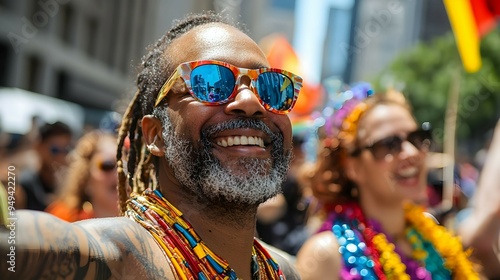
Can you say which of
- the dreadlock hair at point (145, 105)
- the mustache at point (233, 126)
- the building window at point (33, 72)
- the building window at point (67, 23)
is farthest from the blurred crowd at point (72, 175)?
the building window at point (67, 23)

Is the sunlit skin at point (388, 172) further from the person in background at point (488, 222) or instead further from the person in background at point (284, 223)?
the person in background at point (284, 223)

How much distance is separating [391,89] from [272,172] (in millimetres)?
2176

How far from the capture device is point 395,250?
11.7 feet

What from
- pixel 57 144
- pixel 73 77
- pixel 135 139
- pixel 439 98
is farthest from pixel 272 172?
pixel 439 98

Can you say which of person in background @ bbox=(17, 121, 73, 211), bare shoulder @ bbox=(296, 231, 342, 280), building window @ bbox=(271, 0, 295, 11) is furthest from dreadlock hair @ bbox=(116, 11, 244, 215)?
building window @ bbox=(271, 0, 295, 11)

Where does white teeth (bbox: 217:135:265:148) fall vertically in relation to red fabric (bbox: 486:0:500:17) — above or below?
below

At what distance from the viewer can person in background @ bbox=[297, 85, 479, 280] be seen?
3.46 meters

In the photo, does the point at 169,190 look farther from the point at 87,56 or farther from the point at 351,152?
the point at 87,56

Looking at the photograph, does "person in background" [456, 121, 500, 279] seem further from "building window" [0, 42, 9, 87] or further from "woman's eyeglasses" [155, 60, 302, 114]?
"building window" [0, 42, 9, 87]

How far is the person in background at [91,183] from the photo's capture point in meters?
4.57

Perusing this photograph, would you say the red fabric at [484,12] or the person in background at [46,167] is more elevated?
the red fabric at [484,12]

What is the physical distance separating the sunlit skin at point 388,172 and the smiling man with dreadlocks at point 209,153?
147 cm

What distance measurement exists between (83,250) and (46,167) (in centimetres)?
519

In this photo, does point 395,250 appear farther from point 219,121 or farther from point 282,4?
point 282,4
